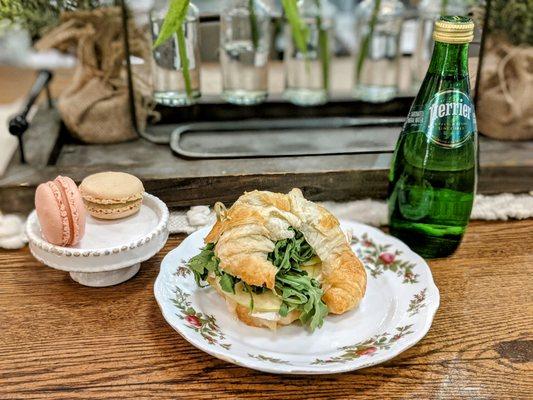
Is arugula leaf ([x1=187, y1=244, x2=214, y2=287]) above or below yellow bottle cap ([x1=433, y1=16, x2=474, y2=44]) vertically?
below

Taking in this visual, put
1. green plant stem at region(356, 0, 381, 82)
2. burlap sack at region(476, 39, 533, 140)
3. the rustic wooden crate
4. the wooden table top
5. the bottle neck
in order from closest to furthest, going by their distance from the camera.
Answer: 1. the wooden table top
2. the bottle neck
3. the rustic wooden crate
4. burlap sack at region(476, 39, 533, 140)
5. green plant stem at region(356, 0, 381, 82)

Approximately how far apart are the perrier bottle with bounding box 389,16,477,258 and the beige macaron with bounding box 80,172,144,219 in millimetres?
295

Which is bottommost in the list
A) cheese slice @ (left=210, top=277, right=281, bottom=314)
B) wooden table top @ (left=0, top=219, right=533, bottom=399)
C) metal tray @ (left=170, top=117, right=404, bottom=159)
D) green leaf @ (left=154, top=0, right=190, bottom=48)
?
wooden table top @ (left=0, top=219, right=533, bottom=399)

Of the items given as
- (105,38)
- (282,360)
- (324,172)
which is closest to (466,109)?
(324,172)

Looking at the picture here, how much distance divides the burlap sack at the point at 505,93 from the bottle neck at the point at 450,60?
0.88 ft

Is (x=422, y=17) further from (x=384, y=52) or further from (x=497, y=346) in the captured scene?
(x=497, y=346)

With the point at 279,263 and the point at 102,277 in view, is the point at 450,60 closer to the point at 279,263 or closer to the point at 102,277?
the point at 279,263

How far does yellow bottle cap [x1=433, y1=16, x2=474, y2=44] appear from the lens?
63 cm

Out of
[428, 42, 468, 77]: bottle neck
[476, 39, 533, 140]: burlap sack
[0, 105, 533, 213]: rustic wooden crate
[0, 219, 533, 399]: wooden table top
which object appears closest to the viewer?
[0, 219, 533, 399]: wooden table top

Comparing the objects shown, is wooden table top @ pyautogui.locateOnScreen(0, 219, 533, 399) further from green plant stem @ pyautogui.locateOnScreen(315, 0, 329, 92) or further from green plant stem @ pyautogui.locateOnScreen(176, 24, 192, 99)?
green plant stem @ pyautogui.locateOnScreen(315, 0, 329, 92)

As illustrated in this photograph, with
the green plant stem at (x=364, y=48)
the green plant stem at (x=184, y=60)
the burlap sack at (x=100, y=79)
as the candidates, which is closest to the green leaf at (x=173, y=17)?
the green plant stem at (x=184, y=60)

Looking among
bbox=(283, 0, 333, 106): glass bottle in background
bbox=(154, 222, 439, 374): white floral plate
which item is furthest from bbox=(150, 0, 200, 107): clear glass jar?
bbox=(154, 222, 439, 374): white floral plate

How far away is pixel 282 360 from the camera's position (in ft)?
1.86

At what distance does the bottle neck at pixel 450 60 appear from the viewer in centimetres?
67
